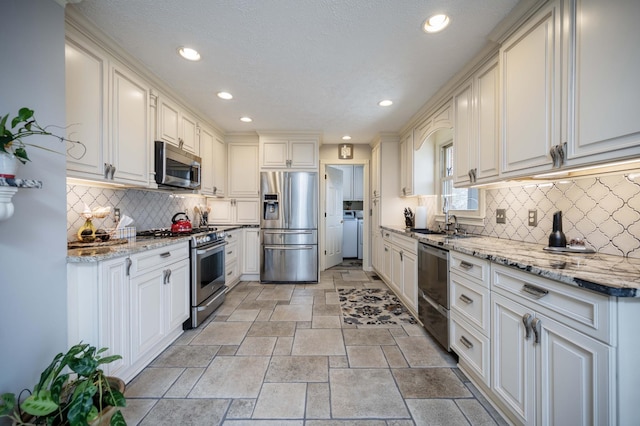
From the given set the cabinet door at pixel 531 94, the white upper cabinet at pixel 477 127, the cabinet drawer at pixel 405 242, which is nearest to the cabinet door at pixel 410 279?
the cabinet drawer at pixel 405 242

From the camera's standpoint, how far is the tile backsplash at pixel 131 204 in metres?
1.91

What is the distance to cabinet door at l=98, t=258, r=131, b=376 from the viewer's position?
1.46m

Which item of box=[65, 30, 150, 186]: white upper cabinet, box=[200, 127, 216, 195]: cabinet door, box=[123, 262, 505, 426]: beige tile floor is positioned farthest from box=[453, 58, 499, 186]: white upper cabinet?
box=[200, 127, 216, 195]: cabinet door

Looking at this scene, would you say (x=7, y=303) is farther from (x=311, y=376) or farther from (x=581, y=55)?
(x=581, y=55)

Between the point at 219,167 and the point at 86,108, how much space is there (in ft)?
7.41

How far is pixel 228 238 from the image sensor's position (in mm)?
3572

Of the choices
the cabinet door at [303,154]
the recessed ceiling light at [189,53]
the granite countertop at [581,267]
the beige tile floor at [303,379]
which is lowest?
the beige tile floor at [303,379]

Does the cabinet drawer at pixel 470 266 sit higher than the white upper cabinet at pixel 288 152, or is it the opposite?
the white upper cabinet at pixel 288 152

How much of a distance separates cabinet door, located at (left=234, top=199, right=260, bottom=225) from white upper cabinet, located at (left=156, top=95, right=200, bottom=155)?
1.17 meters

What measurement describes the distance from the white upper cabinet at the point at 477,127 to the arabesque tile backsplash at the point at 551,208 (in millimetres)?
342

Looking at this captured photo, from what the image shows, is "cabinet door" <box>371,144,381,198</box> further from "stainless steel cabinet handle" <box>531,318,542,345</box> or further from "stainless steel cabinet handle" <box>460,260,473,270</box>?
"stainless steel cabinet handle" <box>531,318,542,345</box>

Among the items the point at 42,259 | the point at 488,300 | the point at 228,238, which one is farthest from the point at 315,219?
the point at 42,259

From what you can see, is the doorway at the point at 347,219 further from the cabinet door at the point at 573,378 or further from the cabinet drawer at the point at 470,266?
the cabinet door at the point at 573,378

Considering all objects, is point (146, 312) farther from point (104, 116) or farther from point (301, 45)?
point (301, 45)
